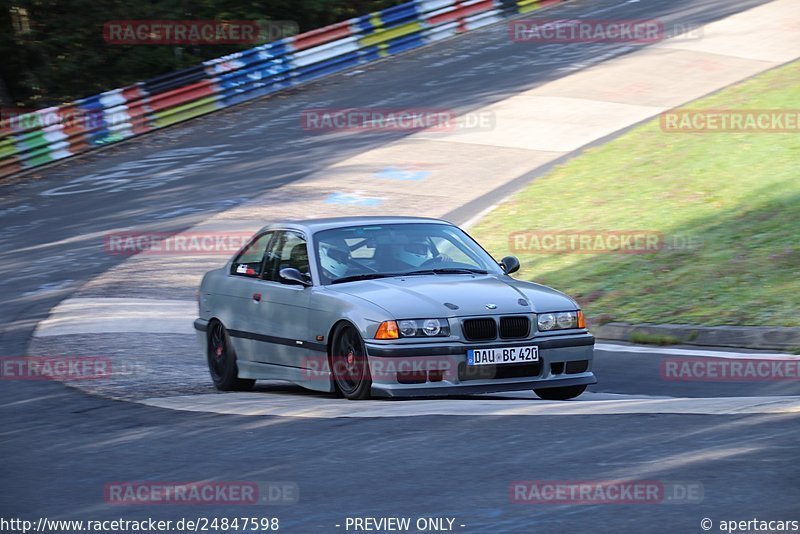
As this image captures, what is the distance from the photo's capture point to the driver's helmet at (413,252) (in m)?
10.0

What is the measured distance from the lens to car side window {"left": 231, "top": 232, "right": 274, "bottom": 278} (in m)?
10.9

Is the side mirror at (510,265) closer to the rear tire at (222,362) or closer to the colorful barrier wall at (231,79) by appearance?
the rear tire at (222,362)

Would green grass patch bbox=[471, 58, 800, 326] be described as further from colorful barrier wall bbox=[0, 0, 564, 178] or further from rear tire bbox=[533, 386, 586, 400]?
colorful barrier wall bbox=[0, 0, 564, 178]

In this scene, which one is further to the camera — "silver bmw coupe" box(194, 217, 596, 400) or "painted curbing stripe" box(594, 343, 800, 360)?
"painted curbing stripe" box(594, 343, 800, 360)

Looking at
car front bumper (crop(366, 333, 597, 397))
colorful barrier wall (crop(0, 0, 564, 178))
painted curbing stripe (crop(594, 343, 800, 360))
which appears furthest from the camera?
colorful barrier wall (crop(0, 0, 564, 178))

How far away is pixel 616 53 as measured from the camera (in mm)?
30000

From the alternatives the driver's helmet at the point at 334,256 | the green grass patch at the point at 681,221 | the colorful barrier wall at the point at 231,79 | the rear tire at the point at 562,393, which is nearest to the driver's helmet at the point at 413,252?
the driver's helmet at the point at 334,256

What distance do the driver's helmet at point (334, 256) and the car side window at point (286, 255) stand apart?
0.50ft

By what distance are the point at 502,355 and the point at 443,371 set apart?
44 centimetres

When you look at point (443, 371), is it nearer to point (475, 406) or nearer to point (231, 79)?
point (475, 406)

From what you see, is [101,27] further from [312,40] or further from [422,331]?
[422,331]

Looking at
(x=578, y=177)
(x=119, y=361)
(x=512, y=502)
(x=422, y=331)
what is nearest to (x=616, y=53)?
(x=578, y=177)

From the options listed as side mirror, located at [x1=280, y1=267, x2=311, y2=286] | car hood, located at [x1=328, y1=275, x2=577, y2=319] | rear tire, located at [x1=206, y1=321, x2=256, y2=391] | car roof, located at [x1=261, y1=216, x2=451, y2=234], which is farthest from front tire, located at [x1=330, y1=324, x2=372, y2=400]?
rear tire, located at [x1=206, y1=321, x2=256, y2=391]

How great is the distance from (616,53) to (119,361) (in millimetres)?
19900
